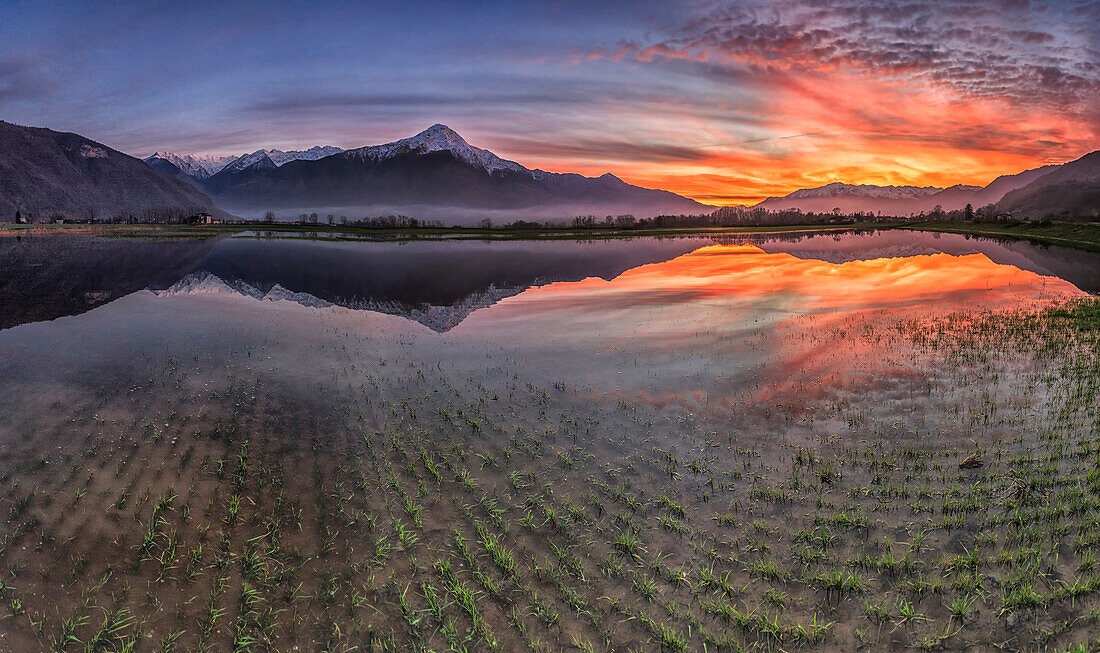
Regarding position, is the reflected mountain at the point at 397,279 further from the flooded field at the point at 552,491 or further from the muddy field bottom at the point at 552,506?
the muddy field bottom at the point at 552,506

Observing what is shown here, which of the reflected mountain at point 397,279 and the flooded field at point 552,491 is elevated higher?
the reflected mountain at point 397,279

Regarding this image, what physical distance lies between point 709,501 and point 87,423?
57.2 feet

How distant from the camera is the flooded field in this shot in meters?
7.82

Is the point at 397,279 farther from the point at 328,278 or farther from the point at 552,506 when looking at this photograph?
the point at 552,506

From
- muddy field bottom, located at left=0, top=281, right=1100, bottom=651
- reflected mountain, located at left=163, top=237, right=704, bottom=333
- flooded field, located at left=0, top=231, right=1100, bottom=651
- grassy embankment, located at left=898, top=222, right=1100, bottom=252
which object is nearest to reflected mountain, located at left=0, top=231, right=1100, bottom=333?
reflected mountain, located at left=163, top=237, right=704, bottom=333

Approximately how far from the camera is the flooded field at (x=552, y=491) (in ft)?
25.6

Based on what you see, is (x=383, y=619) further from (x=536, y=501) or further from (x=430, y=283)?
(x=430, y=283)

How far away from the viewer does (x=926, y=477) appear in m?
11.6

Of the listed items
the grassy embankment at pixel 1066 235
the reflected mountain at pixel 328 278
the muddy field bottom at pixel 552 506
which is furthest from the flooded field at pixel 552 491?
the grassy embankment at pixel 1066 235

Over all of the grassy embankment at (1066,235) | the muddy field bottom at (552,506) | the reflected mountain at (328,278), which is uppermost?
the grassy embankment at (1066,235)

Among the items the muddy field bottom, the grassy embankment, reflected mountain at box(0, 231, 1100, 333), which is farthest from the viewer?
the grassy embankment

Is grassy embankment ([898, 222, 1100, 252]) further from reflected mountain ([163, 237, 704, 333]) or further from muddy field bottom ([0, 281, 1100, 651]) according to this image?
muddy field bottom ([0, 281, 1100, 651])

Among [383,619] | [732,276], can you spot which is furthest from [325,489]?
[732,276]

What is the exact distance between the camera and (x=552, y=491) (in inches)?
449
